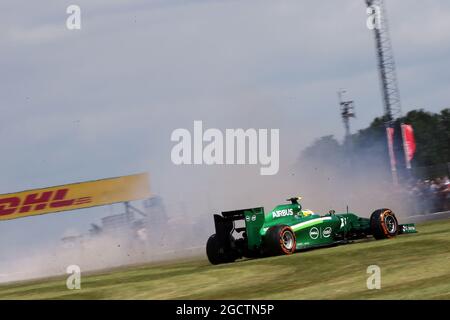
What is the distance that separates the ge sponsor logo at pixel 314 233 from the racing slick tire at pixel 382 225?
1.46 meters

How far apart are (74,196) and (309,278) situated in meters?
25.6

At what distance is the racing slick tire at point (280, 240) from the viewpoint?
63.7 ft

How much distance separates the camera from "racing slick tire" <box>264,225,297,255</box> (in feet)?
63.7

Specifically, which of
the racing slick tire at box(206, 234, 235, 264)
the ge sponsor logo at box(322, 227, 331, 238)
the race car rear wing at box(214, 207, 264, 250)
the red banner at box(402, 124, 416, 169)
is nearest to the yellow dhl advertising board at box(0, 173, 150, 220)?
the red banner at box(402, 124, 416, 169)

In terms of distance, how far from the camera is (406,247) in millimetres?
18234

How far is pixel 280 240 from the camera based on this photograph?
19.4 m

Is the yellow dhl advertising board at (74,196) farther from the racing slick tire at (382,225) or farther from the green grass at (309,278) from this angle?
the racing slick tire at (382,225)

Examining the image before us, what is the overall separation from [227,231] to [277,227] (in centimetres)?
136

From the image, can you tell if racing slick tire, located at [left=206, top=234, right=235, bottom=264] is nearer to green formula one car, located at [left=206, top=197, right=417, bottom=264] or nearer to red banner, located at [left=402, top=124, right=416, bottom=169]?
green formula one car, located at [left=206, top=197, right=417, bottom=264]

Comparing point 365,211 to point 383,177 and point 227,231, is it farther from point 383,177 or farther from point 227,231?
point 227,231

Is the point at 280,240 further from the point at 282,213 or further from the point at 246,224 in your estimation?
the point at 282,213

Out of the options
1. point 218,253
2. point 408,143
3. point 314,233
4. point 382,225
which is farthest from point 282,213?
point 408,143
